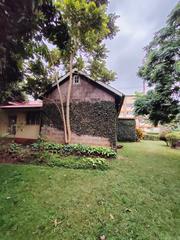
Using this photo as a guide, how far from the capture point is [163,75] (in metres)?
9.77

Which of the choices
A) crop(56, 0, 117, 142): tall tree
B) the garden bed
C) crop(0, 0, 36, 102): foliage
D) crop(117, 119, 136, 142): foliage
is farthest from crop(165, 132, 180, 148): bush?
crop(0, 0, 36, 102): foliage

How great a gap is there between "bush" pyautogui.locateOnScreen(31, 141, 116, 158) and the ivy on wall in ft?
4.64

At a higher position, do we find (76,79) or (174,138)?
(76,79)

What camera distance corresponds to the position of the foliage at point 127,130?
2031cm

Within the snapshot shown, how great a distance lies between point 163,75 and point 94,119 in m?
4.87

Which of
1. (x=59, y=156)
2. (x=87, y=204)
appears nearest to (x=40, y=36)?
(x=59, y=156)

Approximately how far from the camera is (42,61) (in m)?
12.0

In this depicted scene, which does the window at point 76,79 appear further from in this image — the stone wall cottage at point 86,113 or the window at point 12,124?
the window at point 12,124

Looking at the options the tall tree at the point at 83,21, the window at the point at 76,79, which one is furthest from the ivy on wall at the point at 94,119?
the tall tree at the point at 83,21

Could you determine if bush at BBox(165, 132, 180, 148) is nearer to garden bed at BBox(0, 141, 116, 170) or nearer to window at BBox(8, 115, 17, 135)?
garden bed at BBox(0, 141, 116, 170)

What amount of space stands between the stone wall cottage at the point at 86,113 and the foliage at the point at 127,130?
853 cm

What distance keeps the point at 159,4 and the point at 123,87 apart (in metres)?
39.2

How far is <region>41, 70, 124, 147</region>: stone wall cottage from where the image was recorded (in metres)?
11.3

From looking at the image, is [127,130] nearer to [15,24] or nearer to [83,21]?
[83,21]
